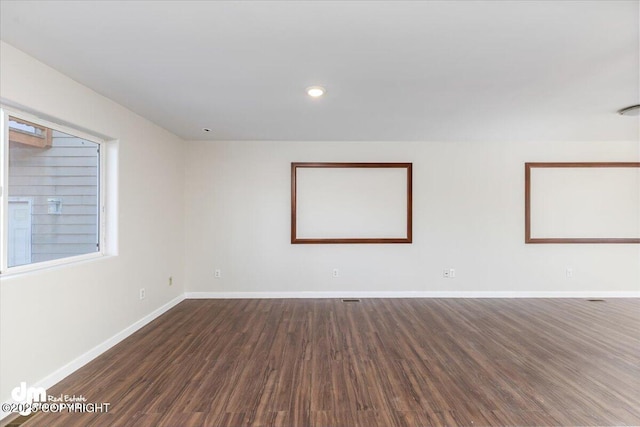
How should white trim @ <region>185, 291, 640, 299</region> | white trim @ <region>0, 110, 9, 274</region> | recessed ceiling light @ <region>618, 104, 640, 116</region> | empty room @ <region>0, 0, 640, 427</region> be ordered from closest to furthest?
empty room @ <region>0, 0, 640, 427</region> < white trim @ <region>0, 110, 9, 274</region> < recessed ceiling light @ <region>618, 104, 640, 116</region> < white trim @ <region>185, 291, 640, 299</region>

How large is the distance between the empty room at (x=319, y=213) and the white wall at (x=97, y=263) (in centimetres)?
2

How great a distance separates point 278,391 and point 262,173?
10.5 feet

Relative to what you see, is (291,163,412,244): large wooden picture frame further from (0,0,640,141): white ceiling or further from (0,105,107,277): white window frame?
(0,105,107,277): white window frame

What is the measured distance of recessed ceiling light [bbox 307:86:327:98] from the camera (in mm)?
2605

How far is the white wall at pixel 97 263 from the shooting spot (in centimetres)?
203

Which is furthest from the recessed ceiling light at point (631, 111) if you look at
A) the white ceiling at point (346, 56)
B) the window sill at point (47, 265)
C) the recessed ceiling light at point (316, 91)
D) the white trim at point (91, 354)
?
the white trim at point (91, 354)

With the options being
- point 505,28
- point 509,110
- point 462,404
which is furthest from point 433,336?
point 505,28

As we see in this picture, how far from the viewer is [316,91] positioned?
8.71 feet

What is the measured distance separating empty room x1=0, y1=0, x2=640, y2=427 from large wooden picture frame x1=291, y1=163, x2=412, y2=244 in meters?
0.04

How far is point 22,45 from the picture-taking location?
1.96m

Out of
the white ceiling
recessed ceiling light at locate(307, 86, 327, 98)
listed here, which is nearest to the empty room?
the white ceiling

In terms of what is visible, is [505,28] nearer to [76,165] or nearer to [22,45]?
[22,45]

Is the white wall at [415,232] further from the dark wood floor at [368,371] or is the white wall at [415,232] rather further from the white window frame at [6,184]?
the white window frame at [6,184]

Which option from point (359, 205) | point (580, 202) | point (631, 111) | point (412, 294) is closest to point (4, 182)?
point (359, 205)
